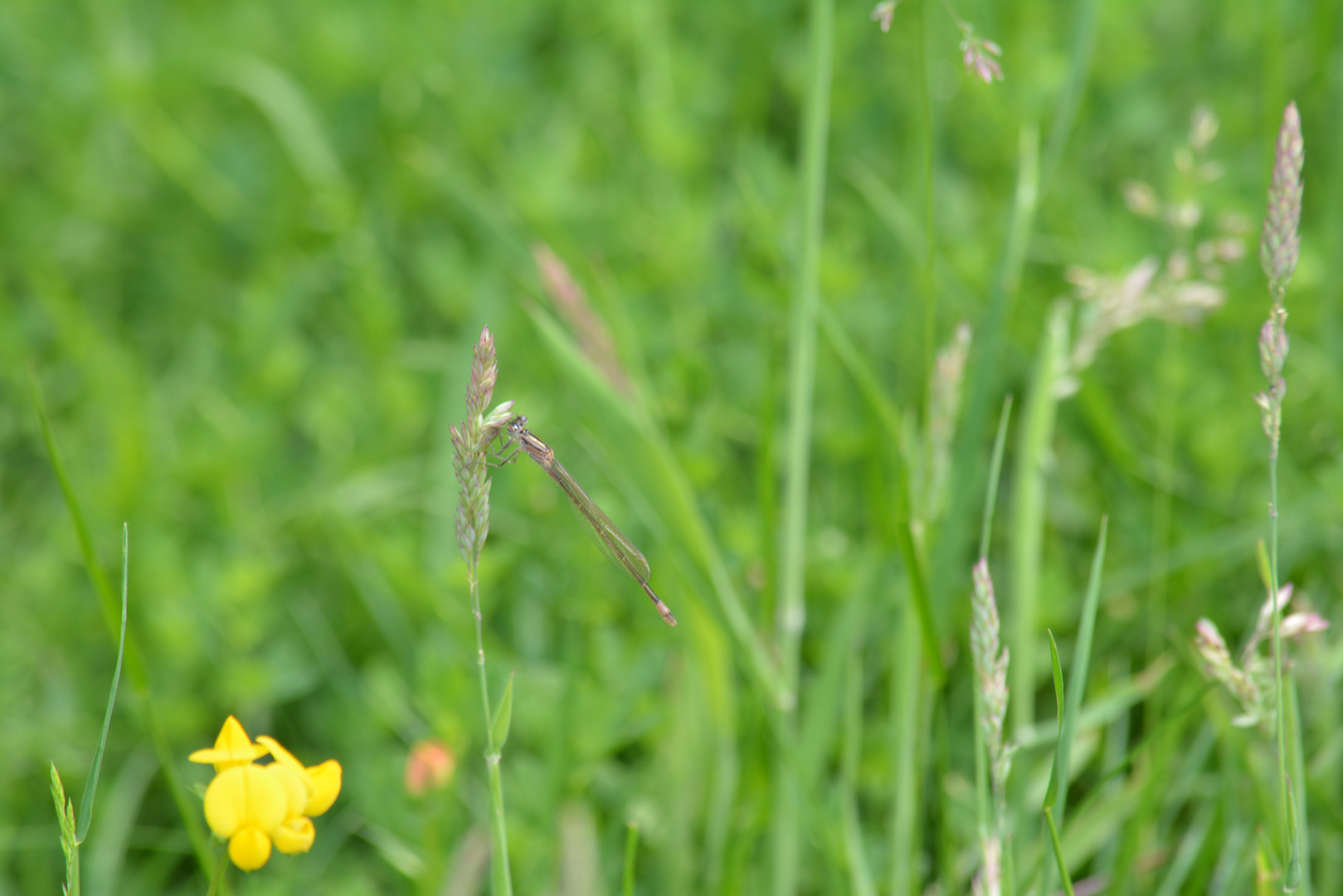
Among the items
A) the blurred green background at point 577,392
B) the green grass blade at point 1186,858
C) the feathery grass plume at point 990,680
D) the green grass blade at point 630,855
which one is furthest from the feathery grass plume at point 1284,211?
the green grass blade at point 1186,858

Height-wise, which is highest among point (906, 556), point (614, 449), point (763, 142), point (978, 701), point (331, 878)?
point (763, 142)

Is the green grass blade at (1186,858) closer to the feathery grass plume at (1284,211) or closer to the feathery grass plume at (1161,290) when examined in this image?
the feathery grass plume at (1161,290)

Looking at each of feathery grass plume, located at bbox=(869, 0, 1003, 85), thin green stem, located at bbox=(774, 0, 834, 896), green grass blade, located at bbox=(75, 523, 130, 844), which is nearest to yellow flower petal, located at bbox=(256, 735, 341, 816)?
green grass blade, located at bbox=(75, 523, 130, 844)

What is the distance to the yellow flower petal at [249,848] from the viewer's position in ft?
3.58

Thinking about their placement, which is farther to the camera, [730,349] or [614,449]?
[730,349]

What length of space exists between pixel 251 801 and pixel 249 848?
45 millimetres

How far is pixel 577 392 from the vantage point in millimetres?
1810

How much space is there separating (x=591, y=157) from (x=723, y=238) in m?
0.51

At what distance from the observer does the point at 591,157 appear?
3.42 meters

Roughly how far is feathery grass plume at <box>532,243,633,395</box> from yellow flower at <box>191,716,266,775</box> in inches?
34.9

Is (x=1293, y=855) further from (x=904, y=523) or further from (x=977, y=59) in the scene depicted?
(x=977, y=59)

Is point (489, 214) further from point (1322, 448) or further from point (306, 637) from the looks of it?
point (1322, 448)

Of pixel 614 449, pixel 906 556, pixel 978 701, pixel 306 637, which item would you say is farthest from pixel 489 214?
pixel 978 701

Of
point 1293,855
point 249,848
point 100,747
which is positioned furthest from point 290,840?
point 1293,855
